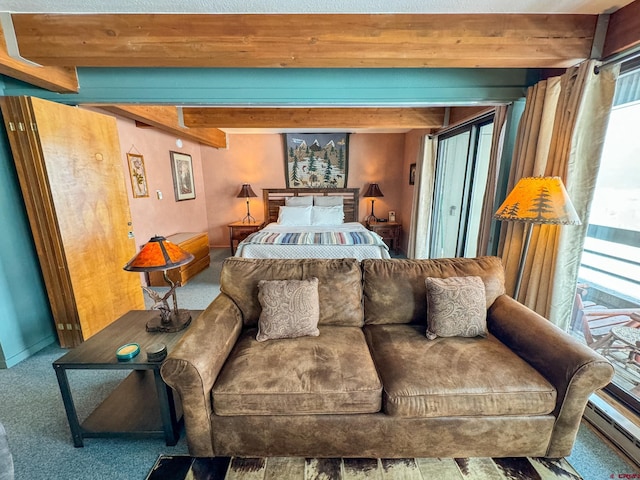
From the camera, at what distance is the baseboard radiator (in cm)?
140

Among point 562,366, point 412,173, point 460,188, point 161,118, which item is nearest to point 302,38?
point 161,118

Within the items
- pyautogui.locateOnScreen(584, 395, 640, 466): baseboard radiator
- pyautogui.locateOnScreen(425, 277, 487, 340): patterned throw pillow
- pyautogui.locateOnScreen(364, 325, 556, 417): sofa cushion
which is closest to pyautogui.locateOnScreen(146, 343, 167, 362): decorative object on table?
pyautogui.locateOnScreen(364, 325, 556, 417): sofa cushion

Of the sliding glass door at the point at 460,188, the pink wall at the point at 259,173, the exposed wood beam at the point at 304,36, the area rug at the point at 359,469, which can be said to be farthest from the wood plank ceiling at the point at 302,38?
the pink wall at the point at 259,173

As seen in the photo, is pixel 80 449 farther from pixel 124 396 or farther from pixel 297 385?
pixel 297 385

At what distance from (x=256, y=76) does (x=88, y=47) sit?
1144 millimetres

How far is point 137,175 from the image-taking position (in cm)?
356

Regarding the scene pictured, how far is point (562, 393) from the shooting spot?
1285 mm

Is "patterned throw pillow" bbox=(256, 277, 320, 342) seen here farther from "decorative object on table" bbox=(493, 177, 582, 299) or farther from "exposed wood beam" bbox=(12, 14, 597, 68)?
"exposed wood beam" bbox=(12, 14, 597, 68)

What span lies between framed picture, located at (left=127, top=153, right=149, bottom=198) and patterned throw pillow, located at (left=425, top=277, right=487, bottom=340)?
371 cm

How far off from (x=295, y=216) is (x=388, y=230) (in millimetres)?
1819

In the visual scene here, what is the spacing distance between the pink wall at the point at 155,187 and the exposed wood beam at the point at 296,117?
63 cm

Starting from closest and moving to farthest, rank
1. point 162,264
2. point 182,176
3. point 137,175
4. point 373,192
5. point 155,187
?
point 162,264 → point 137,175 → point 155,187 → point 182,176 → point 373,192

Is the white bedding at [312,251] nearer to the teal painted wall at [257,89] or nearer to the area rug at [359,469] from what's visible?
the teal painted wall at [257,89]

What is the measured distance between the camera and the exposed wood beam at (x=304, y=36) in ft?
5.93
